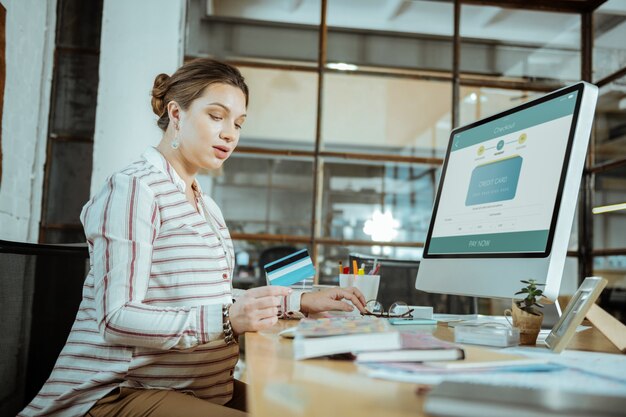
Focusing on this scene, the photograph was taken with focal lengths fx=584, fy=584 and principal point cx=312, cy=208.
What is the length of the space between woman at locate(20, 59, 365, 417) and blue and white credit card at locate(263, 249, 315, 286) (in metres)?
0.09

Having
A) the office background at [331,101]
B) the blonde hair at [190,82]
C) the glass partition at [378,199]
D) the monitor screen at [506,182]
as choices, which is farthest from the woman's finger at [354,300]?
the glass partition at [378,199]

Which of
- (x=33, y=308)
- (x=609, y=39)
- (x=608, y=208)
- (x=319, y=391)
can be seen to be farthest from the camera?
(x=609, y=39)

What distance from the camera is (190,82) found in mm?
1358

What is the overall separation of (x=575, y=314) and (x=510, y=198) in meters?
0.36

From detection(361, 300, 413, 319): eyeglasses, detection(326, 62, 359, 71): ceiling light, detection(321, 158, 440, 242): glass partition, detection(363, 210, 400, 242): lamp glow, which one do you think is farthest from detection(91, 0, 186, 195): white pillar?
detection(361, 300, 413, 319): eyeglasses

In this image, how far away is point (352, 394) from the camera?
22.1 inches

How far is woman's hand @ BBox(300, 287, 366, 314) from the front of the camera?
137 cm

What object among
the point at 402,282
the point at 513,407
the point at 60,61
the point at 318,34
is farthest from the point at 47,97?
the point at 513,407

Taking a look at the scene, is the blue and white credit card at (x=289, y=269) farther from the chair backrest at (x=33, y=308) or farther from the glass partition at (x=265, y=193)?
the glass partition at (x=265, y=193)

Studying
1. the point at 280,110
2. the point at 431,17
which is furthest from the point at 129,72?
the point at 431,17

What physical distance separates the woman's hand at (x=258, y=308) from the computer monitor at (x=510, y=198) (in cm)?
49

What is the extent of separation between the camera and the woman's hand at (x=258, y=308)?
0.96 meters

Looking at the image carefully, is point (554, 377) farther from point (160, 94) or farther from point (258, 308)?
point (160, 94)

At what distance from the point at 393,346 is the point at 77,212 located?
3092mm
